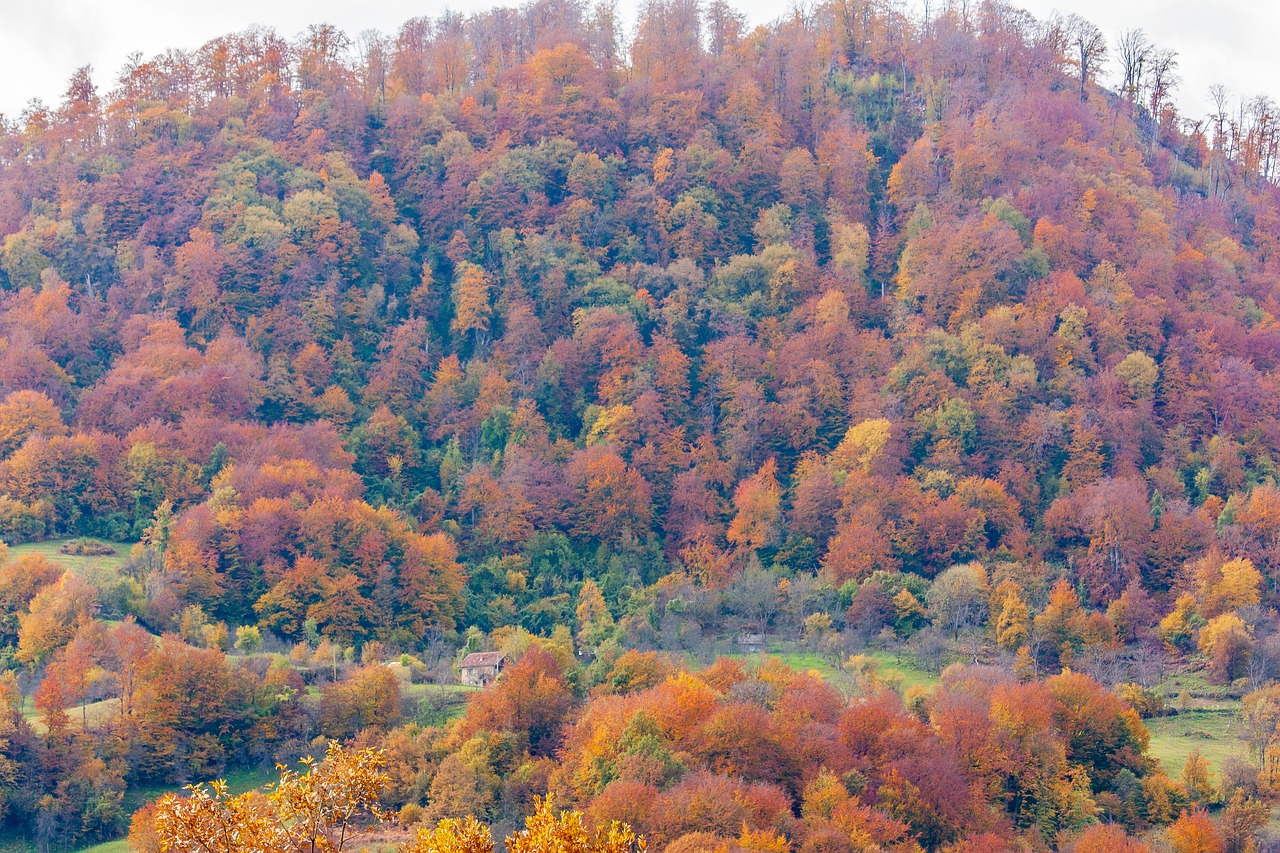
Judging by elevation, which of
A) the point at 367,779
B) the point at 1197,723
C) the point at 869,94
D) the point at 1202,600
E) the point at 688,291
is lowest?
the point at 1197,723

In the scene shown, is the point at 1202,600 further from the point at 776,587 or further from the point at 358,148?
the point at 358,148

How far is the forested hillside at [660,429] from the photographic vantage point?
2184 inches

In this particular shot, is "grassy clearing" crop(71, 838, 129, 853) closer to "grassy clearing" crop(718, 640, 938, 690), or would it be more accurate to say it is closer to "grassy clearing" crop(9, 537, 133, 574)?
"grassy clearing" crop(9, 537, 133, 574)

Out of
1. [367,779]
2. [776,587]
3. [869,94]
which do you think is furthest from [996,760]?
[869,94]

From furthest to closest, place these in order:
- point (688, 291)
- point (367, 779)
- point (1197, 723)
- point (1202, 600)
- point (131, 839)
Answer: point (688, 291), point (1202, 600), point (1197, 723), point (131, 839), point (367, 779)

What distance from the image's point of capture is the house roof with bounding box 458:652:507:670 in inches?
2611

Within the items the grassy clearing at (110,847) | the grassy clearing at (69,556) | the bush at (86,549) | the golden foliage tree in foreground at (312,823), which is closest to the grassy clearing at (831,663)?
the grassy clearing at (110,847)

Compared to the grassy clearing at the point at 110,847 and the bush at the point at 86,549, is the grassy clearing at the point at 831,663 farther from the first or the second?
the bush at the point at 86,549

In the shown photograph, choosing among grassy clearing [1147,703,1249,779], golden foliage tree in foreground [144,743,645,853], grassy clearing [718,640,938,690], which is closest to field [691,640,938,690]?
grassy clearing [718,640,938,690]

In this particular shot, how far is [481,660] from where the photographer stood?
219ft

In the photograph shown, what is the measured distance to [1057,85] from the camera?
110 m

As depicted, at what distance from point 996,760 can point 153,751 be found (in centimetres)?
3390

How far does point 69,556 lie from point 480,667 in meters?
22.9

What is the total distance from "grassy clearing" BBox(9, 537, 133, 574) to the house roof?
18.6 metres
